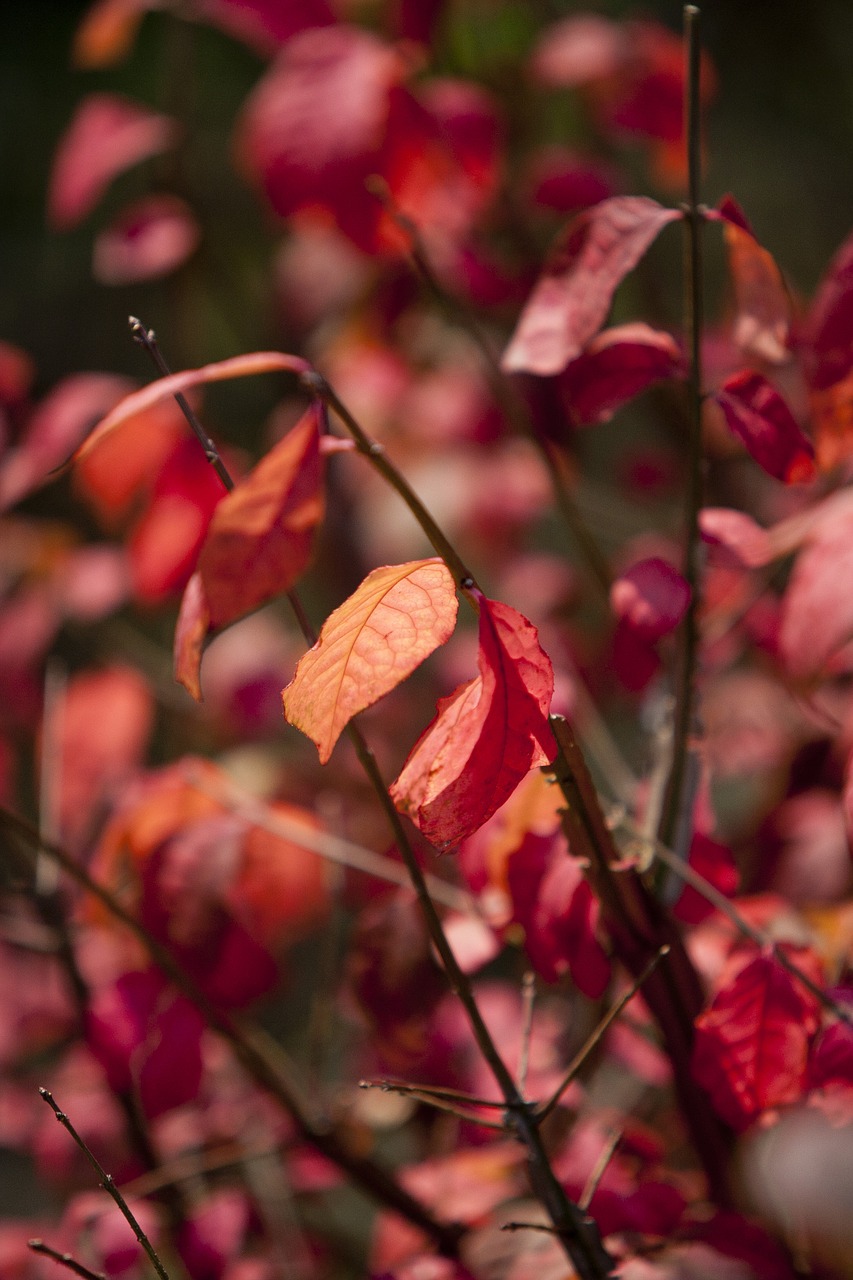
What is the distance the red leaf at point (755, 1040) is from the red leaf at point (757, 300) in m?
0.30

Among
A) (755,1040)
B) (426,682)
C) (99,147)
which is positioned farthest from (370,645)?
(426,682)

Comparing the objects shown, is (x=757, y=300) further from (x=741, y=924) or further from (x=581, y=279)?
(x=741, y=924)

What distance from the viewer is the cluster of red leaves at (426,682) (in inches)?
15.6


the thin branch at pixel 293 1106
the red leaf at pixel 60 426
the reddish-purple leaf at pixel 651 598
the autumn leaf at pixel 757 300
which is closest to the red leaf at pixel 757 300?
the autumn leaf at pixel 757 300

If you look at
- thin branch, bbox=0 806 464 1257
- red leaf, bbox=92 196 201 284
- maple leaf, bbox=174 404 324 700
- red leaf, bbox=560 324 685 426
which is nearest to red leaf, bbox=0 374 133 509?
red leaf, bbox=92 196 201 284

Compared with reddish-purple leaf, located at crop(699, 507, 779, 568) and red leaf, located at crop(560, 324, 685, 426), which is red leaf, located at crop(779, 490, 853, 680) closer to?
reddish-purple leaf, located at crop(699, 507, 779, 568)

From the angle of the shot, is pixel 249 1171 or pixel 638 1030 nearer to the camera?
pixel 638 1030

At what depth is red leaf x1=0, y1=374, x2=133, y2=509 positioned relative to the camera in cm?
95

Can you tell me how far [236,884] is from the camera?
2.54ft

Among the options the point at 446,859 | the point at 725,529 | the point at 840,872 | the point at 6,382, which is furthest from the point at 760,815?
the point at 6,382

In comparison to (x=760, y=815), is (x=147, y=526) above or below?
above

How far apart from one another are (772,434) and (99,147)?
38.4 inches

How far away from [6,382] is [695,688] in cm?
83

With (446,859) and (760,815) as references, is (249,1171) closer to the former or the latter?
(446,859)
